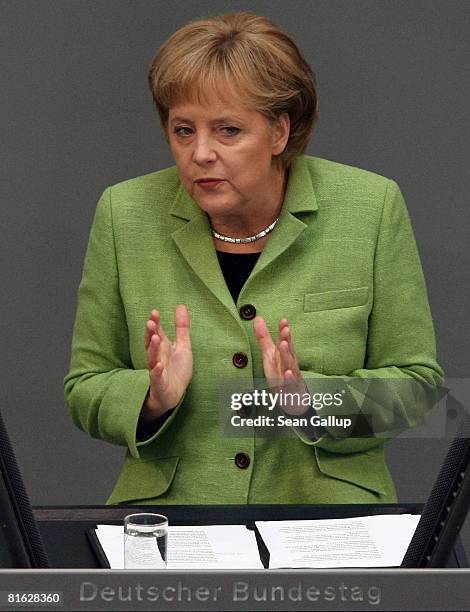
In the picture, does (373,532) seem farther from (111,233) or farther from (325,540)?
(111,233)

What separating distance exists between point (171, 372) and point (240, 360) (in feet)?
0.56

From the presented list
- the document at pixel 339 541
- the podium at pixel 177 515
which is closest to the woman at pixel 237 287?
the podium at pixel 177 515

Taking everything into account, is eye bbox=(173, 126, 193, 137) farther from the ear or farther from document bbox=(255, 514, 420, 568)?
document bbox=(255, 514, 420, 568)

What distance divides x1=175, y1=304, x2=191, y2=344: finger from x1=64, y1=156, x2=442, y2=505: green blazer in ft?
0.27

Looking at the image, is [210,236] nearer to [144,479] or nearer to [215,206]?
[215,206]

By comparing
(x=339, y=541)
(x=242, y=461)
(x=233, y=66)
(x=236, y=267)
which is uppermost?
(x=233, y=66)

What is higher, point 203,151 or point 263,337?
point 203,151

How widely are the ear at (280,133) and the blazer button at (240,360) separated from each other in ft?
1.45

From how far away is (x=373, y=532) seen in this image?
6.09ft

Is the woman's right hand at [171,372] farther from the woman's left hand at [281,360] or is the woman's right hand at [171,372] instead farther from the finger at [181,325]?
the woman's left hand at [281,360]

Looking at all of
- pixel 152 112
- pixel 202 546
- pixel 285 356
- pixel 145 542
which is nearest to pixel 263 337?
pixel 285 356

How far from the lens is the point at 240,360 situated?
2.31 meters

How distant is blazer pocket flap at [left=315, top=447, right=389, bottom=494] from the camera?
85.6 inches

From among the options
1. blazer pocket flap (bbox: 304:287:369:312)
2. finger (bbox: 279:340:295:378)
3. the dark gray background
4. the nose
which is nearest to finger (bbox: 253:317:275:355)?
finger (bbox: 279:340:295:378)
